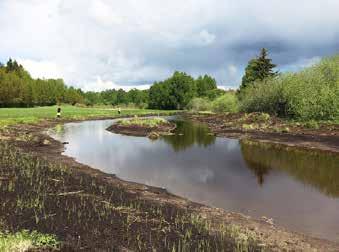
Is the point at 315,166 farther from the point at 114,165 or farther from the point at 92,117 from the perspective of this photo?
the point at 92,117

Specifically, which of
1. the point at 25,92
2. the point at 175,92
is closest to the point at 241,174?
the point at 25,92

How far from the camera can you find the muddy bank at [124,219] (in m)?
10.8

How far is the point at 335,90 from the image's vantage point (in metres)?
50.9

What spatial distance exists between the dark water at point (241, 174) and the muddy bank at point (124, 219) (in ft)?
6.32

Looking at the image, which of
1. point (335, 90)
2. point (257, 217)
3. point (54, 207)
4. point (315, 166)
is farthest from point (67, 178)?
point (335, 90)

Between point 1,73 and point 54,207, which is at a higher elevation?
point 1,73

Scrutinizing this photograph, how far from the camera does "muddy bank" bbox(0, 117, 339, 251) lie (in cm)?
1083

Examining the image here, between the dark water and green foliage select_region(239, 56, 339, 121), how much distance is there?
1641 cm

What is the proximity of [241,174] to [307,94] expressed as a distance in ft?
114

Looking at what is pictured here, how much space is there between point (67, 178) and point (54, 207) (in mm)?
5514

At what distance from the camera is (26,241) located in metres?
9.42

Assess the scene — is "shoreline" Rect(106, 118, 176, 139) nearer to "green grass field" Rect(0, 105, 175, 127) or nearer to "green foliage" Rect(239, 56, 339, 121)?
"green grass field" Rect(0, 105, 175, 127)

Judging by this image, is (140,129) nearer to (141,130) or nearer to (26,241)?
(141,130)

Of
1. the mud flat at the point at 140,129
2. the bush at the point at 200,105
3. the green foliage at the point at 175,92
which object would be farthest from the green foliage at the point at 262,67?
the green foliage at the point at 175,92
